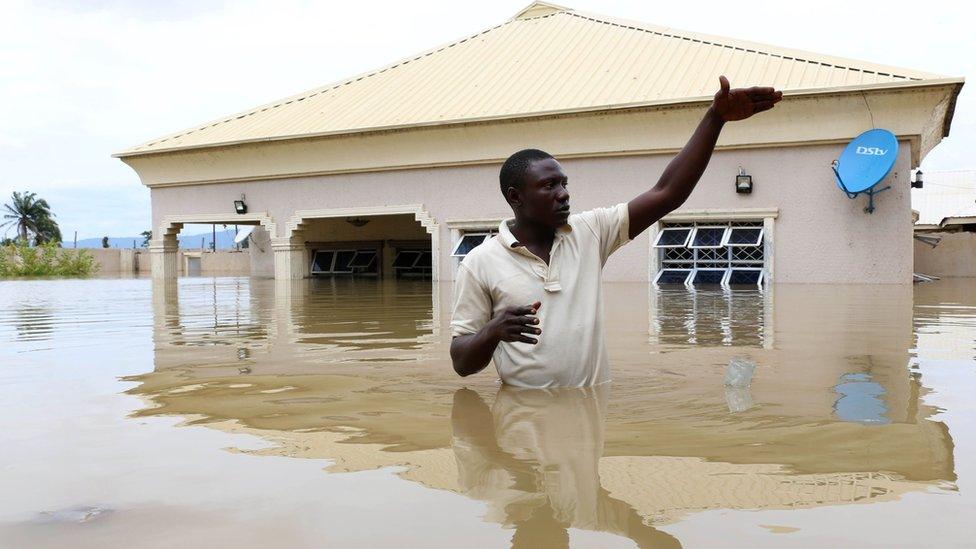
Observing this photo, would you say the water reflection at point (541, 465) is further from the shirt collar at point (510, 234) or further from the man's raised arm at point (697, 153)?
the man's raised arm at point (697, 153)

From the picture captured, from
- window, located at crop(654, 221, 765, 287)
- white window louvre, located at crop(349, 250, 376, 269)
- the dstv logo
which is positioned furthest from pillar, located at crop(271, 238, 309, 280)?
the dstv logo

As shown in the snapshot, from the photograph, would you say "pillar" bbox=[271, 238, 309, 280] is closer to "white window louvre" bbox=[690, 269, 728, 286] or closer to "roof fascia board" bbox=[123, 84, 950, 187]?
"roof fascia board" bbox=[123, 84, 950, 187]

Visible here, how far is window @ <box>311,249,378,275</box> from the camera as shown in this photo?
2544 cm

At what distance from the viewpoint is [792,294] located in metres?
12.1

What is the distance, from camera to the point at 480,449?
2686 mm

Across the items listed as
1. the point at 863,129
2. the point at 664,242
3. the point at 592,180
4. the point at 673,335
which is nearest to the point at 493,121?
the point at 592,180

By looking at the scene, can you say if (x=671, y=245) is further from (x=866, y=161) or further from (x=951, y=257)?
(x=951, y=257)

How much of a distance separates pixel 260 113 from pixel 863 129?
14.8m

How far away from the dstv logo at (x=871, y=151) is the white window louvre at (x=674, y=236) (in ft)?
11.2

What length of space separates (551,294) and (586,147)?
1387cm

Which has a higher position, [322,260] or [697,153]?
[697,153]

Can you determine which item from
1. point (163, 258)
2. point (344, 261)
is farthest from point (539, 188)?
point (344, 261)

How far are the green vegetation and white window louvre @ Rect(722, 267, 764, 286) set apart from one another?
74.6ft

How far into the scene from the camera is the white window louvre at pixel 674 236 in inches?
665
